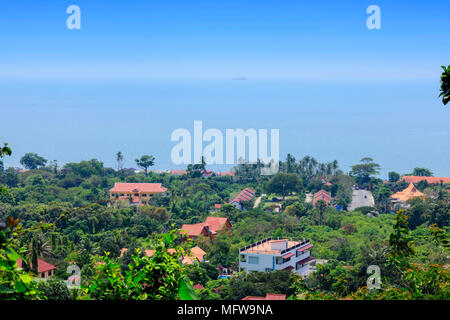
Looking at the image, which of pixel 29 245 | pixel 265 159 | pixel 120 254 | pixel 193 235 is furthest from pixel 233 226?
pixel 265 159

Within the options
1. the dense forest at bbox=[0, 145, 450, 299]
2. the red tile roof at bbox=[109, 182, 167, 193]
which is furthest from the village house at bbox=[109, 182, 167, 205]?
the dense forest at bbox=[0, 145, 450, 299]

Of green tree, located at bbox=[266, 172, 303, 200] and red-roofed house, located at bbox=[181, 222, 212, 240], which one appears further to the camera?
green tree, located at bbox=[266, 172, 303, 200]

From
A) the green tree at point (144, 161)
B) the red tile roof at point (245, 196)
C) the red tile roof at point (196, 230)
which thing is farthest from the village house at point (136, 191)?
the red tile roof at point (196, 230)

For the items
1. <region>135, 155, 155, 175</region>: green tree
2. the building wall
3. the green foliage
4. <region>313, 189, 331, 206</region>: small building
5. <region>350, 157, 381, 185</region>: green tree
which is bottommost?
the building wall

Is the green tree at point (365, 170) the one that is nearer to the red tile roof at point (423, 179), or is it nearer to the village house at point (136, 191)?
the red tile roof at point (423, 179)

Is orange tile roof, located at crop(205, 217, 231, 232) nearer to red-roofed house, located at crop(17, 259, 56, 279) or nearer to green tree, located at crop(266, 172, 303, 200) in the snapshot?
red-roofed house, located at crop(17, 259, 56, 279)

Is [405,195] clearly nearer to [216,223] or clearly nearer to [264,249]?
[216,223]
